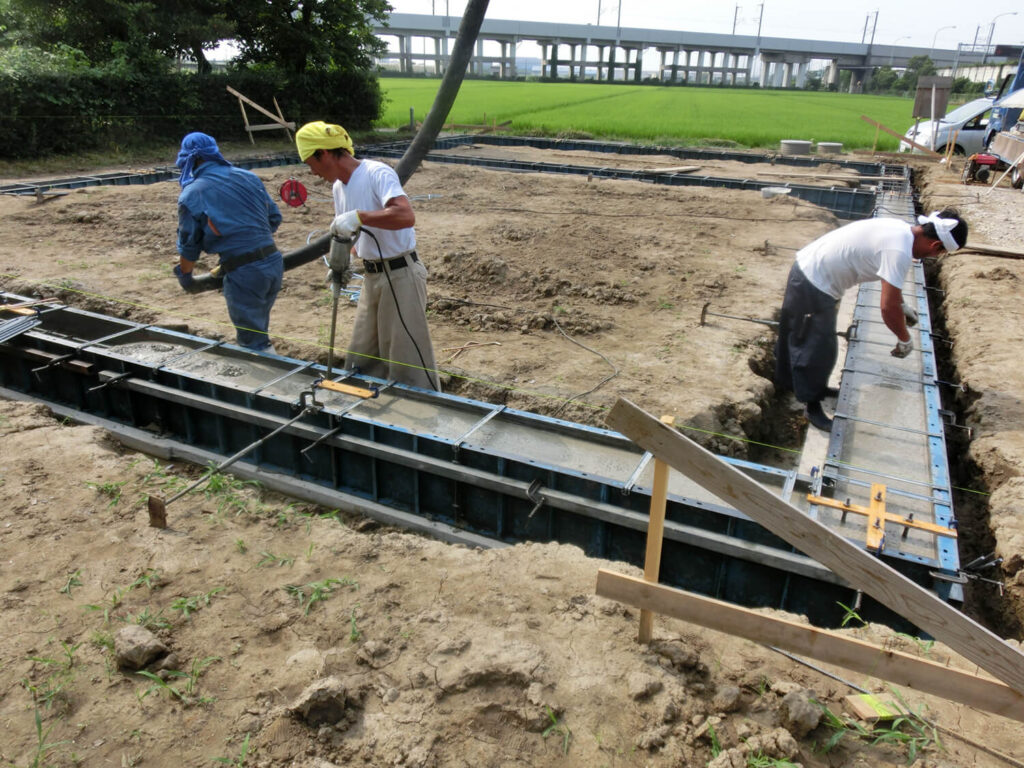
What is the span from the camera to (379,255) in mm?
4309

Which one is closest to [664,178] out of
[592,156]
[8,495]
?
[592,156]

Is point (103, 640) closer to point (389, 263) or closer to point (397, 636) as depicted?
point (397, 636)

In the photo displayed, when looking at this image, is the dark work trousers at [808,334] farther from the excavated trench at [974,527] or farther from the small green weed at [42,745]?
the small green weed at [42,745]

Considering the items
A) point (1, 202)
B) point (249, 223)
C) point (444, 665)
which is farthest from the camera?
point (1, 202)

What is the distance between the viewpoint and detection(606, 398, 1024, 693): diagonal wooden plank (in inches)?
72.2

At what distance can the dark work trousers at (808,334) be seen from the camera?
4.91m

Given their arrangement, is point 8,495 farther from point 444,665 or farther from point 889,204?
point 889,204

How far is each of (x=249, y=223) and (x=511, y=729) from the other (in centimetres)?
405

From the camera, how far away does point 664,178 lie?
52.6 ft

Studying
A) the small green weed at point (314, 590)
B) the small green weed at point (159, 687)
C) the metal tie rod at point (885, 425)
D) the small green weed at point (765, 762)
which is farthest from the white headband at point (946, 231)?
the small green weed at point (159, 687)

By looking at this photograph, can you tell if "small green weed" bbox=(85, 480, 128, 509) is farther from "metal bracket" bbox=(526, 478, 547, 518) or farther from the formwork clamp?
the formwork clamp

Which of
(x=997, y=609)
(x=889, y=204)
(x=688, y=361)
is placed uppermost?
(x=889, y=204)

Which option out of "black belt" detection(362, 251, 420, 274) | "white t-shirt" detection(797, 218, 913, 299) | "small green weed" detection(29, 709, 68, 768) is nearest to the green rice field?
"white t-shirt" detection(797, 218, 913, 299)

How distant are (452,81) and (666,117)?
26433mm
